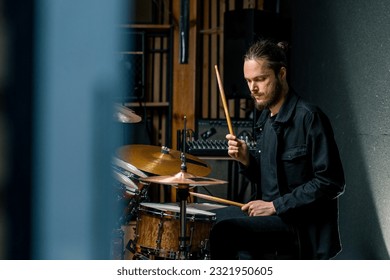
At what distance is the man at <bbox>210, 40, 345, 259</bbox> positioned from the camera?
7.64 ft

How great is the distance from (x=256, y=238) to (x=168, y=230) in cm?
98

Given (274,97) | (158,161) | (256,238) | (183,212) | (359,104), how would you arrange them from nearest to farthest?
(256,238) → (274,97) → (183,212) → (359,104) → (158,161)

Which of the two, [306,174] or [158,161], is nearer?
[306,174]

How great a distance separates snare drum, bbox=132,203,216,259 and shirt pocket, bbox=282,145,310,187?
33.1 inches

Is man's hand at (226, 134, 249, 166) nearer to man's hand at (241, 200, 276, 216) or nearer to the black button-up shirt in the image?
the black button-up shirt

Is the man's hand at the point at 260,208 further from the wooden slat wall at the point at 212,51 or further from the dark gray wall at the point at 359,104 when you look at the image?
the wooden slat wall at the point at 212,51

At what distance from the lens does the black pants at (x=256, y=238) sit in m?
2.40

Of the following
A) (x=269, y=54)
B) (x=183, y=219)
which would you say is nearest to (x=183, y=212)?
(x=183, y=219)

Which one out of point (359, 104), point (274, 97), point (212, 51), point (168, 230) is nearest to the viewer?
point (274, 97)

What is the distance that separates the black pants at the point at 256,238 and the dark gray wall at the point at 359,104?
54cm

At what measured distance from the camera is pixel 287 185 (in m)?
2.50

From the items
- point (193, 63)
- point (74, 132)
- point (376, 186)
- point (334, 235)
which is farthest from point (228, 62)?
point (74, 132)

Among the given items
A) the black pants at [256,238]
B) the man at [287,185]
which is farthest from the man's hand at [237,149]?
the black pants at [256,238]

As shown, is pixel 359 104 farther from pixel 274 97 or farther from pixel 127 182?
pixel 127 182
